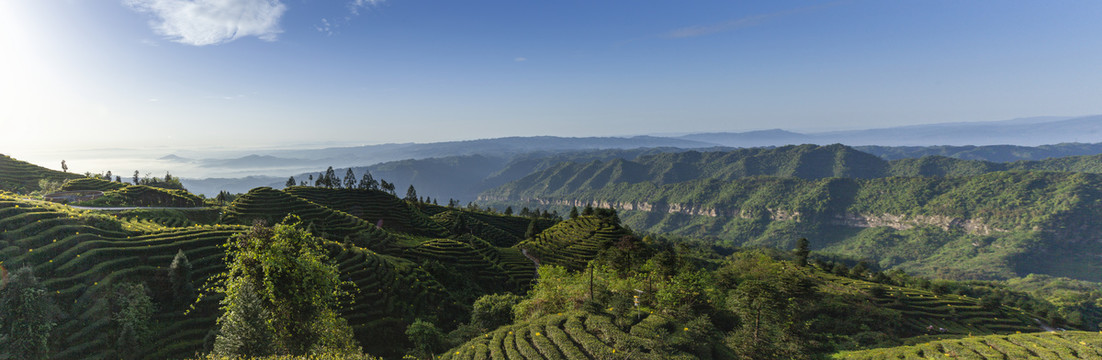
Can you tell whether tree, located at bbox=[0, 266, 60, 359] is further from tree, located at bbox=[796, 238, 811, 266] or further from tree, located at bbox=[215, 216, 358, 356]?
tree, located at bbox=[796, 238, 811, 266]

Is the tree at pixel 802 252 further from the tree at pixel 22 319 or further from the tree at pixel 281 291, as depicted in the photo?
the tree at pixel 22 319

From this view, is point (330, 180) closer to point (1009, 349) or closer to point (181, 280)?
point (181, 280)

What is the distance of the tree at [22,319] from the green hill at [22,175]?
236 ft

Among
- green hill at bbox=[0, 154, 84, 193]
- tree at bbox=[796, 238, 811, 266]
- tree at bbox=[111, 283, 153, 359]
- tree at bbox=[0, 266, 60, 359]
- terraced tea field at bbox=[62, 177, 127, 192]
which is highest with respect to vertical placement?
green hill at bbox=[0, 154, 84, 193]

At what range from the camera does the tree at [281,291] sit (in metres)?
17.3

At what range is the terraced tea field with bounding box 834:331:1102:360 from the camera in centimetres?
2316

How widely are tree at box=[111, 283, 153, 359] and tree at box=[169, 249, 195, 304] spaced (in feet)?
Answer: 5.13

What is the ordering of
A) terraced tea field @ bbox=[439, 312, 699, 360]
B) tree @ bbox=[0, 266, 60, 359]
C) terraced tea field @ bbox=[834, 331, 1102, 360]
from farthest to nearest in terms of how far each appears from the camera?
terraced tea field @ bbox=[834, 331, 1102, 360]
tree @ bbox=[0, 266, 60, 359]
terraced tea field @ bbox=[439, 312, 699, 360]

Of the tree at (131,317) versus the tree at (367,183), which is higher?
the tree at (367,183)

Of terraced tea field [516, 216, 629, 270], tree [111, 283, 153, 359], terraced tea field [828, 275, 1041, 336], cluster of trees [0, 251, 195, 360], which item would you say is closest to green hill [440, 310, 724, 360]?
tree [111, 283, 153, 359]

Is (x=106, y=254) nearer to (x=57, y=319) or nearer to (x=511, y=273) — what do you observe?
(x=57, y=319)

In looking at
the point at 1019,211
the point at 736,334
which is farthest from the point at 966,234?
the point at 736,334

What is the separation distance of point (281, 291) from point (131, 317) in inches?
704

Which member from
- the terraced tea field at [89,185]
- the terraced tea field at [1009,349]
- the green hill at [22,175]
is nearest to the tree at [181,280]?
the terraced tea field at [1009,349]
